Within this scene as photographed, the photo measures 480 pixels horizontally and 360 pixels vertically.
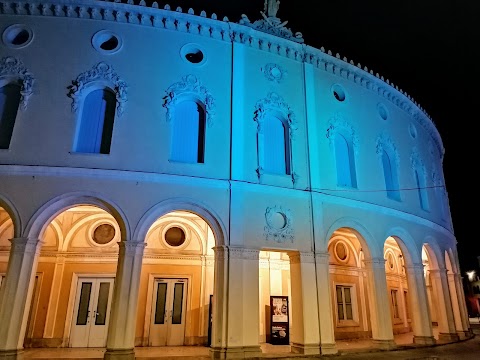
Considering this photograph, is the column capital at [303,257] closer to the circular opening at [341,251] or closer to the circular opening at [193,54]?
the circular opening at [341,251]

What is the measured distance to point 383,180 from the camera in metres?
15.3

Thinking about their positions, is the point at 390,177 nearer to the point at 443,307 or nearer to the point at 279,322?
the point at 443,307

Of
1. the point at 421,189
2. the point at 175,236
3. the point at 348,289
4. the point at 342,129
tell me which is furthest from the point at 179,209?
the point at 421,189

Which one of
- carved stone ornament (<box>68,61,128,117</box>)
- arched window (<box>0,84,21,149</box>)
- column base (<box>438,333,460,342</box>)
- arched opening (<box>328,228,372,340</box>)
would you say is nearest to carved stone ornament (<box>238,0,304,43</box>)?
carved stone ornament (<box>68,61,128,117</box>)

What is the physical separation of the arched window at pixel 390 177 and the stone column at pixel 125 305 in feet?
35.6

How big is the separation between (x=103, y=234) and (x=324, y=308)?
27.5 ft

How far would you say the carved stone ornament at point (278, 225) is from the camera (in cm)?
1180

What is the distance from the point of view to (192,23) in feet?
42.7

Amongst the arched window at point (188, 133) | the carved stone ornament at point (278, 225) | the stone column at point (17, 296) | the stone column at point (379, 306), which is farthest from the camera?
the stone column at point (379, 306)

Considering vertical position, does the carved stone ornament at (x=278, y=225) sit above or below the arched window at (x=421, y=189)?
below

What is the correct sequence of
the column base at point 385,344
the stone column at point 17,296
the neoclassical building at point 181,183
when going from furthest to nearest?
the column base at point 385,344 → the neoclassical building at point 181,183 → the stone column at point 17,296

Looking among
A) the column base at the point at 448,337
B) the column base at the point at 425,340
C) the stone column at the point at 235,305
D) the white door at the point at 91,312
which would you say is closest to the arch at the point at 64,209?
the stone column at the point at 235,305

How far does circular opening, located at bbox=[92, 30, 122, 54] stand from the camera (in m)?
12.2

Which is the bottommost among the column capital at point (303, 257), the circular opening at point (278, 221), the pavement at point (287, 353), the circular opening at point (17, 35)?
the pavement at point (287, 353)
